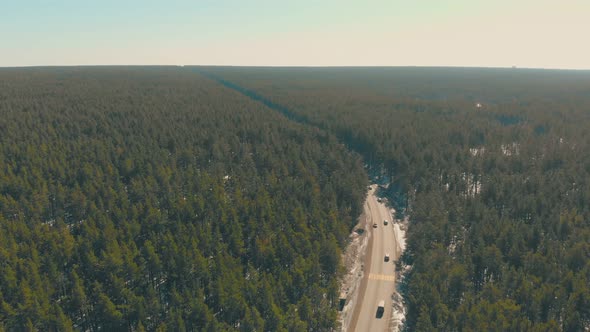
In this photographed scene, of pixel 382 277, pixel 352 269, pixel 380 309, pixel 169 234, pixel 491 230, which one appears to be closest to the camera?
pixel 380 309

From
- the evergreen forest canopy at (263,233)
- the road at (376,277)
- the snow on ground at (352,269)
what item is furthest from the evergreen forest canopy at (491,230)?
the snow on ground at (352,269)

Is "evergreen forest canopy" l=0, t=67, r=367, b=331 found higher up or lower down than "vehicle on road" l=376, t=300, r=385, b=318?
higher up

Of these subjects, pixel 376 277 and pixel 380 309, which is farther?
pixel 376 277

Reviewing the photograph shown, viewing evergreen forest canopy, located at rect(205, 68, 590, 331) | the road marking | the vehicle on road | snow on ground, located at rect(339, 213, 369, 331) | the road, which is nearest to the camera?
evergreen forest canopy, located at rect(205, 68, 590, 331)

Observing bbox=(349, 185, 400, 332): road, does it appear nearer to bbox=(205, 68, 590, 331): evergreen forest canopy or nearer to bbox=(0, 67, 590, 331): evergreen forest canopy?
bbox=(205, 68, 590, 331): evergreen forest canopy

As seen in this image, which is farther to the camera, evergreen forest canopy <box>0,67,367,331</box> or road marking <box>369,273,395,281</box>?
road marking <box>369,273,395,281</box>

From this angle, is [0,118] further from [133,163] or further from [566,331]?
[566,331]

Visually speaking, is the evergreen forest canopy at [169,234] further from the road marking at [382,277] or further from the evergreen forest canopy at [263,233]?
the road marking at [382,277]

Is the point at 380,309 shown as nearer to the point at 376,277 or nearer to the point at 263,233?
the point at 376,277

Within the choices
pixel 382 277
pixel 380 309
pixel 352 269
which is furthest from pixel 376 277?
pixel 380 309

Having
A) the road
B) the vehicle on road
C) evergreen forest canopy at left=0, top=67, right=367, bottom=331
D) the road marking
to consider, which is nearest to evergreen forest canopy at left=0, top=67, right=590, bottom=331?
evergreen forest canopy at left=0, top=67, right=367, bottom=331
